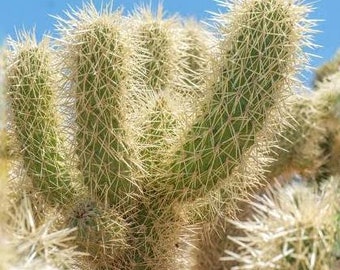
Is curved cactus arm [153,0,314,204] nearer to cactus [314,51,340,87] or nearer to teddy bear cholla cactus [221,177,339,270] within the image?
teddy bear cholla cactus [221,177,339,270]

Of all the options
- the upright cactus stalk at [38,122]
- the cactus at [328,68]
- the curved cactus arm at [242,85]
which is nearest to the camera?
the curved cactus arm at [242,85]

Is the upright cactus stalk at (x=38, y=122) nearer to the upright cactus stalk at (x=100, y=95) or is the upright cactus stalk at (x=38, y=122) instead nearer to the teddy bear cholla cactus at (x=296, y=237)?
the upright cactus stalk at (x=100, y=95)

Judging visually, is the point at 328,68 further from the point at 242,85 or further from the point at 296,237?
the point at 296,237

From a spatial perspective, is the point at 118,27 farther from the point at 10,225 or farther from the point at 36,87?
the point at 10,225

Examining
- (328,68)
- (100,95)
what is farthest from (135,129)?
(328,68)

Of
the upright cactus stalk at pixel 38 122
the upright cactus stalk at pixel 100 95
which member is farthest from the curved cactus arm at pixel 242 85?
the upright cactus stalk at pixel 38 122

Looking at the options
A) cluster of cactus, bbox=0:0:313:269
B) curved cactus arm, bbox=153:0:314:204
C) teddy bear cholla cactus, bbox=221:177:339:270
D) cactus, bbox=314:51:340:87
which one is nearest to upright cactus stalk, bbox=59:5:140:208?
cluster of cactus, bbox=0:0:313:269

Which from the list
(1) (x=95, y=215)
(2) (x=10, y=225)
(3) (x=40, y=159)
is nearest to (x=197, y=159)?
(1) (x=95, y=215)
